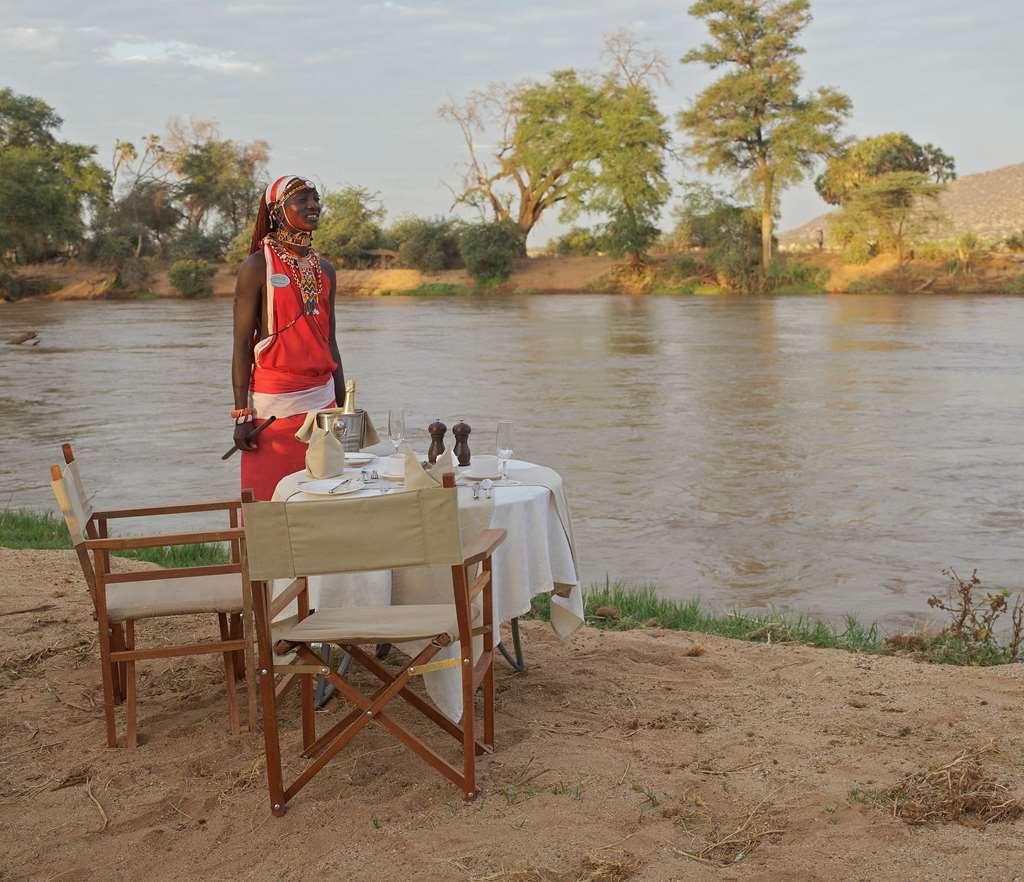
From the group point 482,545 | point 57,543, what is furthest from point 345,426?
point 57,543

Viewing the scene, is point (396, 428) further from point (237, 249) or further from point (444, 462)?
point (237, 249)

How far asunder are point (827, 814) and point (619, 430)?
1098 centimetres

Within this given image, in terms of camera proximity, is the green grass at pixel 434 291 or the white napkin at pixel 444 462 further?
the green grass at pixel 434 291

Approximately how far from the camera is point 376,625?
3520 mm

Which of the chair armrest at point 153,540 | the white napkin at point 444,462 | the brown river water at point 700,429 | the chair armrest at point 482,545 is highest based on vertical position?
the white napkin at point 444,462

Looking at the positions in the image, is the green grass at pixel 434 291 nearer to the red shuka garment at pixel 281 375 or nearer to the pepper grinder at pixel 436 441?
the red shuka garment at pixel 281 375

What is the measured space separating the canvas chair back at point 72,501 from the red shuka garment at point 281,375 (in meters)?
0.80

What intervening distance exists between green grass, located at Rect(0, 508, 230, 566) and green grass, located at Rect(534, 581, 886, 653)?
2.12 m

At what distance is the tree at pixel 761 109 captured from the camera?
4853cm

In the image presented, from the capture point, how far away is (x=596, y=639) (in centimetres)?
529

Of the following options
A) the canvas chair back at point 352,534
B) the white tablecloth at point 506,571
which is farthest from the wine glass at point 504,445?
the canvas chair back at point 352,534

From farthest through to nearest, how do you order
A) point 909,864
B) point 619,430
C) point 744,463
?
point 619,430, point 744,463, point 909,864

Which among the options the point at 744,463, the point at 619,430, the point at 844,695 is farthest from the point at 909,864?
the point at 619,430

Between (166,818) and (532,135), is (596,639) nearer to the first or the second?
(166,818)
